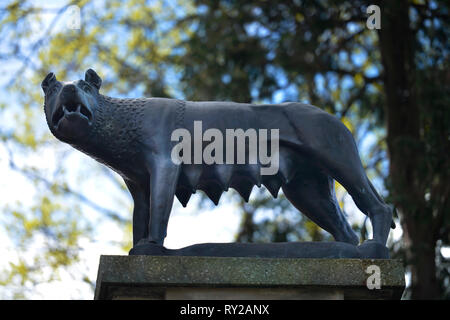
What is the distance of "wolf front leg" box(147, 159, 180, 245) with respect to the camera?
220 inches

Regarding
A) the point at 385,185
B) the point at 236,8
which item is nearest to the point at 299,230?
the point at 385,185

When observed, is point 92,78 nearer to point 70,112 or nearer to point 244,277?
point 70,112

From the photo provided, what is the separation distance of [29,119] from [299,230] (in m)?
6.15

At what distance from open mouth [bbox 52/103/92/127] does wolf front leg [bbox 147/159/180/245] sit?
0.60m

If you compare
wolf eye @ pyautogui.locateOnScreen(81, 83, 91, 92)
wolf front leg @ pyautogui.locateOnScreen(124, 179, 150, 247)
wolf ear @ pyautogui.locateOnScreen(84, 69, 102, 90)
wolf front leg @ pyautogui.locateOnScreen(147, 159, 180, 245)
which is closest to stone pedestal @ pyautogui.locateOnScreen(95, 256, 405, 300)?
wolf front leg @ pyautogui.locateOnScreen(147, 159, 180, 245)

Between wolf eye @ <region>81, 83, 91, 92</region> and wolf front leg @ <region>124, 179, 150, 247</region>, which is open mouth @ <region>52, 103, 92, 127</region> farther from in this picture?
wolf front leg @ <region>124, 179, 150, 247</region>

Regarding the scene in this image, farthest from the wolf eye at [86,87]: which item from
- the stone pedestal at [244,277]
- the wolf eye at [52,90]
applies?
the stone pedestal at [244,277]

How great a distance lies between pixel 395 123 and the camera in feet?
42.4

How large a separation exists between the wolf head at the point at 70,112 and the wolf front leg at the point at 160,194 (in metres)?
0.58

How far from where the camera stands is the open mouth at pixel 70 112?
566 cm

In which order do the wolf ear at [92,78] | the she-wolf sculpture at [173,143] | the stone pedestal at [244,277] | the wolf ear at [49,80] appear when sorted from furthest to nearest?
1. the wolf ear at [92,78]
2. the wolf ear at [49,80]
3. the she-wolf sculpture at [173,143]
4. the stone pedestal at [244,277]

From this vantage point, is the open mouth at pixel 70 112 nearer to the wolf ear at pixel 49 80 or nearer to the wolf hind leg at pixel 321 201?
the wolf ear at pixel 49 80

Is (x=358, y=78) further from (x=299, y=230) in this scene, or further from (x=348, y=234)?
(x=348, y=234)

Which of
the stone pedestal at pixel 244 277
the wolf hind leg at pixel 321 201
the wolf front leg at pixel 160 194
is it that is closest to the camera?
the stone pedestal at pixel 244 277
